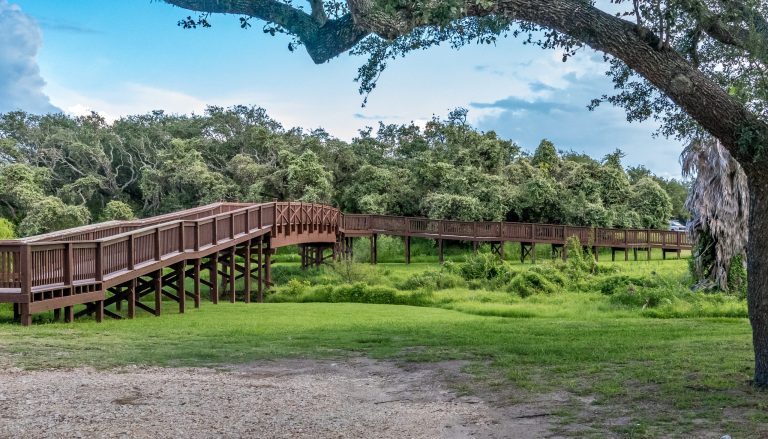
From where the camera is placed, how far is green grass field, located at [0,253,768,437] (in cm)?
727

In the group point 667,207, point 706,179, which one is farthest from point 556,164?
point 706,179

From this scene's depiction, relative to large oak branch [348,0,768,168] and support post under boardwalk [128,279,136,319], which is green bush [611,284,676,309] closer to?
large oak branch [348,0,768,168]

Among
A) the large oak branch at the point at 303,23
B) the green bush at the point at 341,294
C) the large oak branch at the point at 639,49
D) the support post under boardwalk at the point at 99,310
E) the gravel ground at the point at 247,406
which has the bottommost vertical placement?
the green bush at the point at 341,294

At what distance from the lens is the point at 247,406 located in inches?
287

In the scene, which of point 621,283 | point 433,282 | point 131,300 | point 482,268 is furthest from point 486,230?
point 131,300

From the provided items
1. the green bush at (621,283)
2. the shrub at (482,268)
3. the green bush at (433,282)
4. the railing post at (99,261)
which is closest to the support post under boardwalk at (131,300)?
the railing post at (99,261)

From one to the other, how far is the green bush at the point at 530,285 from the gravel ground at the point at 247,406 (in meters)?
13.7

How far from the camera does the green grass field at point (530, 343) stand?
7.27m

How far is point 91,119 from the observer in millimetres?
68625

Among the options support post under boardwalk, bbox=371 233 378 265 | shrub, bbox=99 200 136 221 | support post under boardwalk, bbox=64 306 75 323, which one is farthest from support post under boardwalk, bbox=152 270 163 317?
shrub, bbox=99 200 136 221

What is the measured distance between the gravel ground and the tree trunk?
272 cm

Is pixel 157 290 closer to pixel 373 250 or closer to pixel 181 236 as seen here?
pixel 181 236

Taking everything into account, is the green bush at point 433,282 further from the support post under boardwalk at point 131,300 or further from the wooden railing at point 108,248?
the support post under boardwalk at point 131,300

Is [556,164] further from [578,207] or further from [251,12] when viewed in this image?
[251,12]
